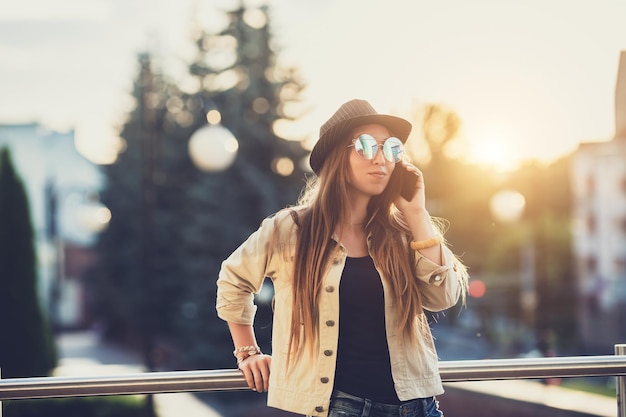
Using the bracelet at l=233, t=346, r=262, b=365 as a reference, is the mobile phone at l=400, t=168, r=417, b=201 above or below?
above

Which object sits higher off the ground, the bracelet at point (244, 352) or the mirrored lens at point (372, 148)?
the mirrored lens at point (372, 148)

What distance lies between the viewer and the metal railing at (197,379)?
2346 millimetres

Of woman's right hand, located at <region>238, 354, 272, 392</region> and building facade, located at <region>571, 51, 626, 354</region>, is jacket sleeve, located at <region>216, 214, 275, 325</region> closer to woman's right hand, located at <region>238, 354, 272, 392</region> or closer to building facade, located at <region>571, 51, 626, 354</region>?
woman's right hand, located at <region>238, 354, 272, 392</region>

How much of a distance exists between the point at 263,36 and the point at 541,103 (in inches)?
329

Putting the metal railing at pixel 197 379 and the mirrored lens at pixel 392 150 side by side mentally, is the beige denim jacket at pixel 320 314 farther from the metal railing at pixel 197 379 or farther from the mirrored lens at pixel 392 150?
the mirrored lens at pixel 392 150

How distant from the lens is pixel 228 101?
21.3 metres

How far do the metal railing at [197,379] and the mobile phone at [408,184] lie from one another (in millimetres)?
568

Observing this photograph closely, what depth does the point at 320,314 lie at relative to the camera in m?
2.16

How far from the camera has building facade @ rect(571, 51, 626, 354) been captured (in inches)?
1693

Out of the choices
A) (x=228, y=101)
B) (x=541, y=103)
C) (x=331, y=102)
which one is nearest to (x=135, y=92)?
(x=228, y=101)

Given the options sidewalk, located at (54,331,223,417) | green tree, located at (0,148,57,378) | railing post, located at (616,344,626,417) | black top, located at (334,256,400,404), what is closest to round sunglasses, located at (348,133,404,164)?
black top, located at (334,256,400,404)

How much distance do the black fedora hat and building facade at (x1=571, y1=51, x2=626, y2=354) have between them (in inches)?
1671

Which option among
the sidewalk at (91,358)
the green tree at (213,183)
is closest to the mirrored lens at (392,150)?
the sidewalk at (91,358)

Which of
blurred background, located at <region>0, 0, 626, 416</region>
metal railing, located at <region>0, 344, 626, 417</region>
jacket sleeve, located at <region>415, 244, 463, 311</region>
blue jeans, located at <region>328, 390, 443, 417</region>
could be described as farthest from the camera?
blurred background, located at <region>0, 0, 626, 416</region>
